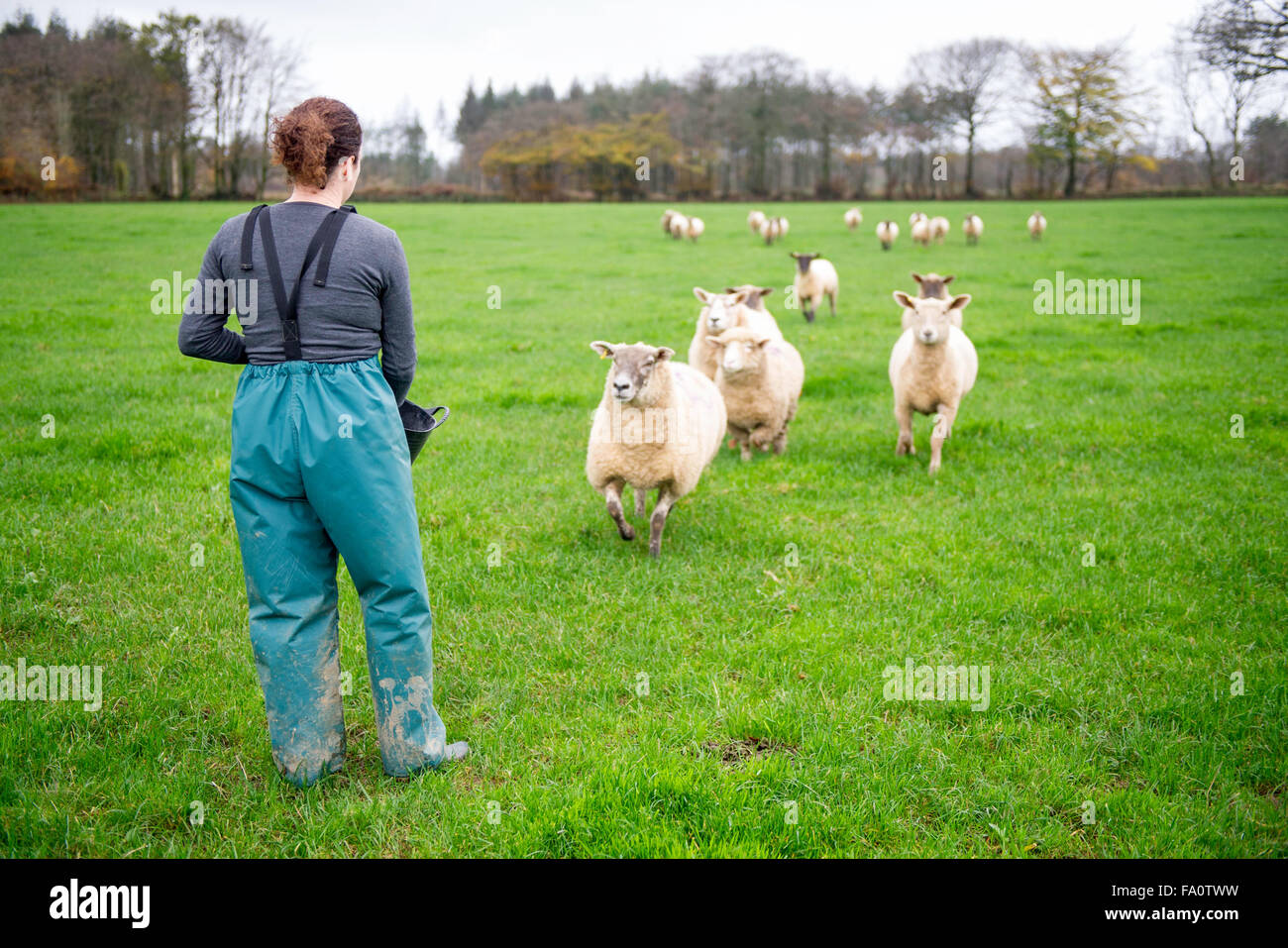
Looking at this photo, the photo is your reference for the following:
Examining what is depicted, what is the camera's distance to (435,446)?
9.10 m

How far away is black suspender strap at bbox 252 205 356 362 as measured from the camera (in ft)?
10.4

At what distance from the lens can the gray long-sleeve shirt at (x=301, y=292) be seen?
3201 mm

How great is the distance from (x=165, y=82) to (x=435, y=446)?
67439 millimetres

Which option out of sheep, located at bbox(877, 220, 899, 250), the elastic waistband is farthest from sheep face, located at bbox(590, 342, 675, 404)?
sheep, located at bbox(877, 220, 899, 250)

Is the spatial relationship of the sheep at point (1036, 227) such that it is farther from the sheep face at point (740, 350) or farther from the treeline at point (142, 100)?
the treeline at point (142, 100)

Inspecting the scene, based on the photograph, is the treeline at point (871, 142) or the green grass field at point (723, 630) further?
the treeline at point (871, 142)

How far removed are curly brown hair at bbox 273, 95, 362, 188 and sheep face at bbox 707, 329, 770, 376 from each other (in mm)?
5561

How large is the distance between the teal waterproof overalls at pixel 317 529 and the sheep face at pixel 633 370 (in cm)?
272

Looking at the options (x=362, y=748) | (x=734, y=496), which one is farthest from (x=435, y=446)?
(x=362, y=748)

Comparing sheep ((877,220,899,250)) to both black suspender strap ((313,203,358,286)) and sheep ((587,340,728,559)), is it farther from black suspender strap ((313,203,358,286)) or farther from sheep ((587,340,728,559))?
black suspender strap ((313,203,358,286))

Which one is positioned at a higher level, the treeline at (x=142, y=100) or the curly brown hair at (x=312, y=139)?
the treeline at (x=142, y=100)

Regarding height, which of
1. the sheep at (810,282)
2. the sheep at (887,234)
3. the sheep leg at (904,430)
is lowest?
the sheep leg at (904,430)

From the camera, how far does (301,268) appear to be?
3.19 metres

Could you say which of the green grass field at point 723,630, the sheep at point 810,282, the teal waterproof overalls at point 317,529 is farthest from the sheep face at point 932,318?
the sheep at point 810,282
